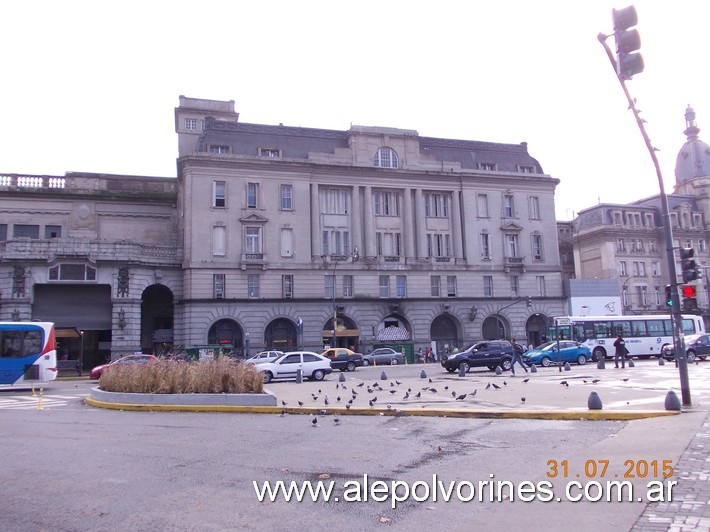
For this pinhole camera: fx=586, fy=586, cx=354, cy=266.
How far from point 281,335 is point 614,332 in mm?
25986

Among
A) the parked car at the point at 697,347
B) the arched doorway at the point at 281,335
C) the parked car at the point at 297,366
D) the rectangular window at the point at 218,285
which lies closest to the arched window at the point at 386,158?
the arched doorway at the point at 281,335

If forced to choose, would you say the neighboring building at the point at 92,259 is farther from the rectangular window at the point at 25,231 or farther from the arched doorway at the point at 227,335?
the arched doorway at the point at 227,335

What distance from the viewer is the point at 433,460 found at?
9672 mm

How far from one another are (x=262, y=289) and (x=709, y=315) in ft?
203

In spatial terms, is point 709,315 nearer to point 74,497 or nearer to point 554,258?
point 554,258

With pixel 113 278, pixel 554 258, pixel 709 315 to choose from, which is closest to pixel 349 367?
pixel 113 278

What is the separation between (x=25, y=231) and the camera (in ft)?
164

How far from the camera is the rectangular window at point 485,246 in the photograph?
5634cm

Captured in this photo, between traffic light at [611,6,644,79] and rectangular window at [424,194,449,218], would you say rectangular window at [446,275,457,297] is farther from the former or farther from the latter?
traffic light at [611,6,644,79]

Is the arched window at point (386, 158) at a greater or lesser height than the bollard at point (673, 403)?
greater

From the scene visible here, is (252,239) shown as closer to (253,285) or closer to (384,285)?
(253,285)

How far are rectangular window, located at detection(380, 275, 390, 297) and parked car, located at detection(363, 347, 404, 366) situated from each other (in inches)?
248

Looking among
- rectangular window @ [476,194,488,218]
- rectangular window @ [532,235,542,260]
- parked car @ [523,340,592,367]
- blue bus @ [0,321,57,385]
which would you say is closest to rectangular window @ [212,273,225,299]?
blue bus @ [0,321,57,385]

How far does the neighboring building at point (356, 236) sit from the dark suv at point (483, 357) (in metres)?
18.0
